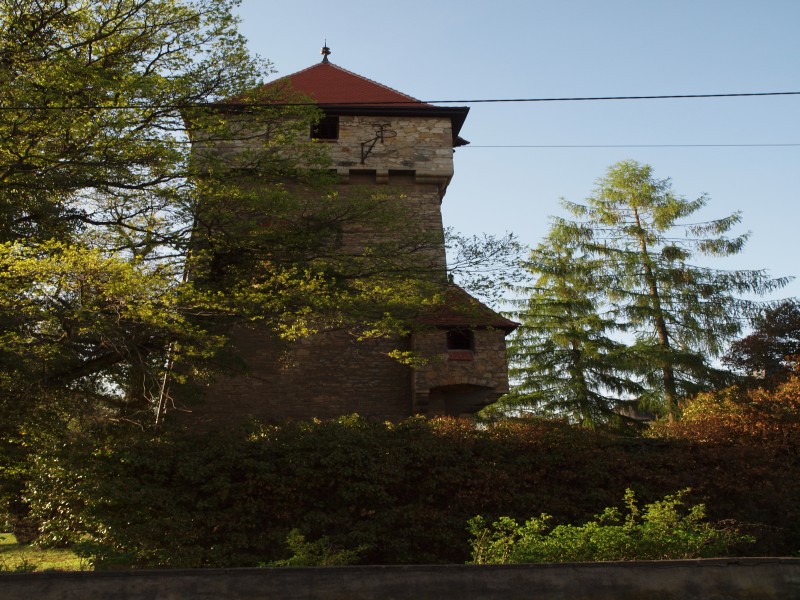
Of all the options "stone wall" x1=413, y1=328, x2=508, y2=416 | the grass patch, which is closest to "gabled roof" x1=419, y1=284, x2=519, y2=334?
"stone wall" x1=413, y1=328, x2=508, y2=416

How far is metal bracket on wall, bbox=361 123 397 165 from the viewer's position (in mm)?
16344

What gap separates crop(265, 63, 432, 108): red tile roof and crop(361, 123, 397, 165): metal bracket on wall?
1115mm

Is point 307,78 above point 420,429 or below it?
above

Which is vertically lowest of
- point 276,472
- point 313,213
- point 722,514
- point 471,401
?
point 722,514

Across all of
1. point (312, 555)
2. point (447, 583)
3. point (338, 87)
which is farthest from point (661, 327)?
point (447, 583)

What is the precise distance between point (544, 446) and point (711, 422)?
8.82 ft

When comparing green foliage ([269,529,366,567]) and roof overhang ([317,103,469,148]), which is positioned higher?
roof overhang ([317,103,469,148])

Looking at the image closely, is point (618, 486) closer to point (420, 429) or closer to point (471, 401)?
point (420, 429)

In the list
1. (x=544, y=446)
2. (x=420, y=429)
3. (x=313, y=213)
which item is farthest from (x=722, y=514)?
(x=313, y=213)

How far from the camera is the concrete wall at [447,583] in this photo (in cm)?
434

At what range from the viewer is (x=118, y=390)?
41.7ft

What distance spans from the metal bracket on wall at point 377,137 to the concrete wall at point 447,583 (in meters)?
12.8

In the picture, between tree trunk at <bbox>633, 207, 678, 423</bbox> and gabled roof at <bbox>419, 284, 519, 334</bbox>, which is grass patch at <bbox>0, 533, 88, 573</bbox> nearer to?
gabled roof at <bbox>419, 284, 519, 334</bbox>

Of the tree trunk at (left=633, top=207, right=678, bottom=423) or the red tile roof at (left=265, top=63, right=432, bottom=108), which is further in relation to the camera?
the tree trunk at (left=633, top=207, right=678, bottom=423)
